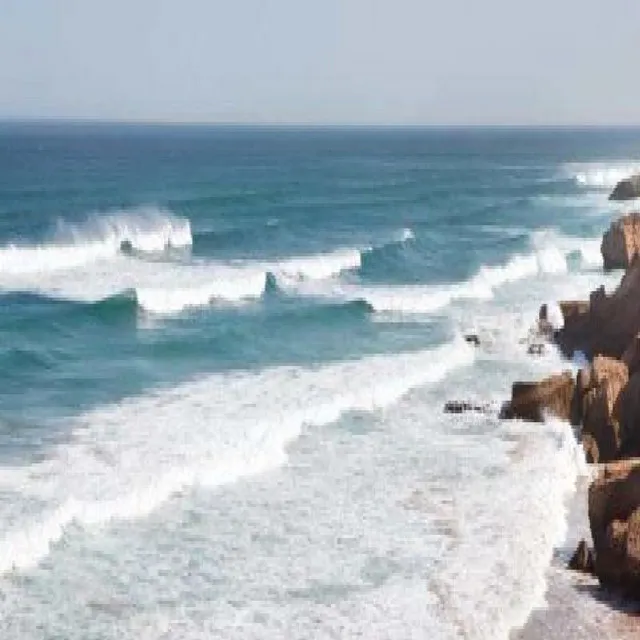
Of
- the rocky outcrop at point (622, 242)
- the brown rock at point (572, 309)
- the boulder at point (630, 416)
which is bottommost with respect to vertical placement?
the boulder at point (630, 416)

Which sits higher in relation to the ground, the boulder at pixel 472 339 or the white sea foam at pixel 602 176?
the white sea foam at pixel 602 176

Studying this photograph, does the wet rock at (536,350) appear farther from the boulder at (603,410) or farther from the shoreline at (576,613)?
the shoreline at (576,613)

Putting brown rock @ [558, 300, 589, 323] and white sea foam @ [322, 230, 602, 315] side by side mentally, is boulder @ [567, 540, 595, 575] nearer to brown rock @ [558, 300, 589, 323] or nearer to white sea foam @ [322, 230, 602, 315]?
brown rock @ [558, 300, 589, 323]

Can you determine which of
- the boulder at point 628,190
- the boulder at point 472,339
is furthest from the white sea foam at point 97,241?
the boulder at point 628,190

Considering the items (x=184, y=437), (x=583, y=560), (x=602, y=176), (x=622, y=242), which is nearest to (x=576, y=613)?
(x=583, y=560)

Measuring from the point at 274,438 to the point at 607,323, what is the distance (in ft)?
37.6

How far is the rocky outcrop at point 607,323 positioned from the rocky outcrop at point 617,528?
1141cm

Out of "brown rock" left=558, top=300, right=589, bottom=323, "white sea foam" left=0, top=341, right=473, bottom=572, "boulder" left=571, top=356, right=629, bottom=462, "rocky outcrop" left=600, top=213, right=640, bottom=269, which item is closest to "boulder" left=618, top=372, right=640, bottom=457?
"boulder" left=571, top=356, right=629, bottom=462

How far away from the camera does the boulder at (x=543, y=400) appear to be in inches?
1045

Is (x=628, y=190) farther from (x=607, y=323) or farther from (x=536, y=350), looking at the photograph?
(x=607, y=323)

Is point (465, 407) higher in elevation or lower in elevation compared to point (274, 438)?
higher

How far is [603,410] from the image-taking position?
81.5 feet

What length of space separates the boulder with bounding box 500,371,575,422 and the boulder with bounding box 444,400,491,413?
0.78 metres

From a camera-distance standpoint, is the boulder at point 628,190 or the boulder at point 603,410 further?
the boulder at point 628,190
